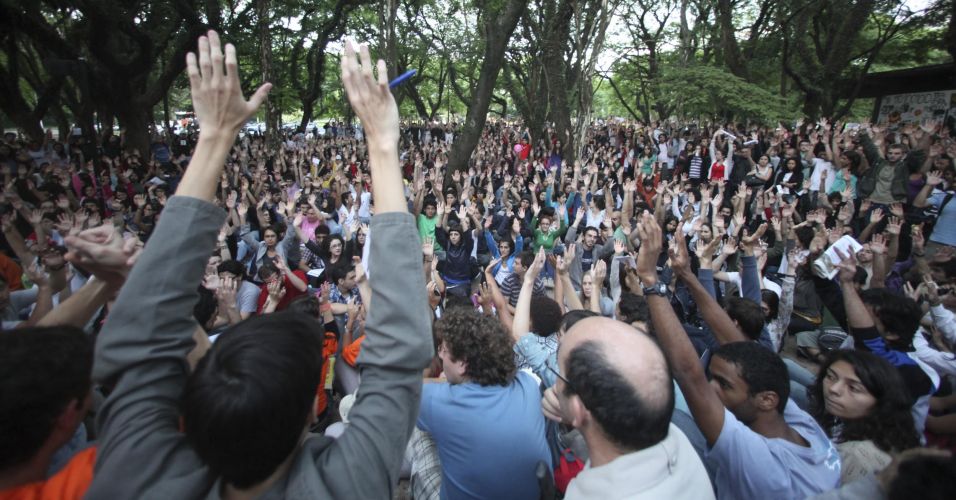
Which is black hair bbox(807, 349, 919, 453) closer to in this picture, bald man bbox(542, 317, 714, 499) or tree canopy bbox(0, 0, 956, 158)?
bald man bbox(542, 317, 714, 499)

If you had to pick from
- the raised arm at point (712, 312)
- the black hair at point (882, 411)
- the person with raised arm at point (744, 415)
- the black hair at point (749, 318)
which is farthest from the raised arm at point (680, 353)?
the black hair at point (749, 318)

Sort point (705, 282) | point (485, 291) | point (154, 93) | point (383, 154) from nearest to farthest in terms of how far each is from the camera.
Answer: point (383, 154), point (705, 282), point (485, 291), point (154, 93)

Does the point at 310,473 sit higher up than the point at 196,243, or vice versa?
the point at 196,243

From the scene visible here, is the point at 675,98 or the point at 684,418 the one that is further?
the point at 675,98

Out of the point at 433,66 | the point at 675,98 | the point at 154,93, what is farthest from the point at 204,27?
the point at 433,66

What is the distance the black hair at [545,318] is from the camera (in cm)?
321

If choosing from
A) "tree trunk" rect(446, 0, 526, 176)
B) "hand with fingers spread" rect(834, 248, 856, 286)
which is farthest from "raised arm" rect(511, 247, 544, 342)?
"tree trunk" rect(446, 0, 526, 176)

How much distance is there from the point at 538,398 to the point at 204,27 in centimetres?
1389

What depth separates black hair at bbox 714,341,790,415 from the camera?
1.98 m

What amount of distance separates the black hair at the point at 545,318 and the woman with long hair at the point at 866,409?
146 centimetres

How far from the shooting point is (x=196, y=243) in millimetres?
1037

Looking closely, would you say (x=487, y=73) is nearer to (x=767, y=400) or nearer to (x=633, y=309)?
(x=633, y=309)

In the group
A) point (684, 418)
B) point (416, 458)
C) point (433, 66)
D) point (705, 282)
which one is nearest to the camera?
point (684, 418)

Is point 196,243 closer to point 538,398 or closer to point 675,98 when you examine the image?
point 538,398
